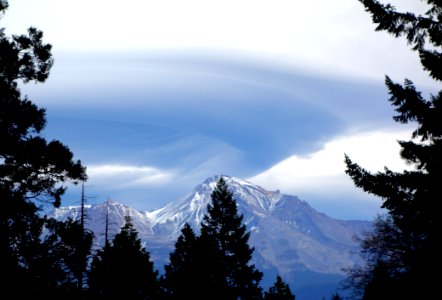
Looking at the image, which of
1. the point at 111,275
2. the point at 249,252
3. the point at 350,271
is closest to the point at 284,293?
the point at 249,252

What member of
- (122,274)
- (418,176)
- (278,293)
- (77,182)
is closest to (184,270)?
(122,274)

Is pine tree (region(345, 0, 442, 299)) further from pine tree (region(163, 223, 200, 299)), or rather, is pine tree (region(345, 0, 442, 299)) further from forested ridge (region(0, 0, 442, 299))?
pine tree (region(163, 223, 200, 299))

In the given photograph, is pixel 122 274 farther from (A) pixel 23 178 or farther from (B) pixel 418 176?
(B) pixel 418 176

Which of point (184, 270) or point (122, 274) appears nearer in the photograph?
point (122, 274)

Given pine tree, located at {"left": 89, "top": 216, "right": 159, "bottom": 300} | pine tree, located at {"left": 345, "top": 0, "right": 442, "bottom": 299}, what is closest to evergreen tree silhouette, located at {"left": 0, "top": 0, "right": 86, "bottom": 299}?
pine tree, located at {"left": 345, "top": 0, "right": 442, "bottom": 299}

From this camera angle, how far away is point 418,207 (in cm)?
688

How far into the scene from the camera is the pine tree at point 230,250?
29.5m

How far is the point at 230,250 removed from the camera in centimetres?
3075

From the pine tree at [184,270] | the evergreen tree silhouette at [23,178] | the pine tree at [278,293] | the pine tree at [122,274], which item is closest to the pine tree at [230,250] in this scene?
the pine tree at [184,270]

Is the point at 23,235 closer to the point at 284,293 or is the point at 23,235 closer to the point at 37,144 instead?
the point at 37,144

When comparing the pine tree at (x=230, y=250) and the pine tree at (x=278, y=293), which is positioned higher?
the pine tree at (x=230, y=250)

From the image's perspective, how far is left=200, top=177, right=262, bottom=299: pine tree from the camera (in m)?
29.5

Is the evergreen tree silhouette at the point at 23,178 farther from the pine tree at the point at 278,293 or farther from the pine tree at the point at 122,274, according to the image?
the pine tree at the point at 278,293

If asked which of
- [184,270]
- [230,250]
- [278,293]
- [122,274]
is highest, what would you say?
[230,250]
